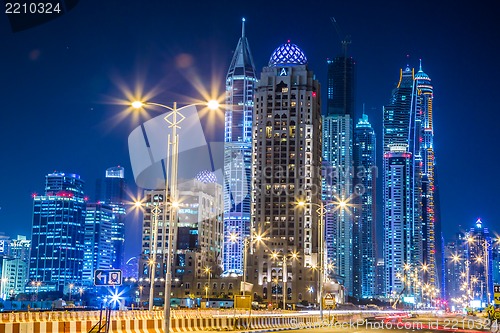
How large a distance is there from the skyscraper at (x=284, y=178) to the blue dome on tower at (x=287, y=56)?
2787mm

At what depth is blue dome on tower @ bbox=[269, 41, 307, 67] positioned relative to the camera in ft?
624

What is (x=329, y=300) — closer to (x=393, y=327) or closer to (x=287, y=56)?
(x=393, y=327)

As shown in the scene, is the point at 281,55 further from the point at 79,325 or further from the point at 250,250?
the point at 79,325

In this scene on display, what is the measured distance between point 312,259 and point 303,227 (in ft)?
25.5

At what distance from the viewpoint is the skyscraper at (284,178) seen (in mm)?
175375

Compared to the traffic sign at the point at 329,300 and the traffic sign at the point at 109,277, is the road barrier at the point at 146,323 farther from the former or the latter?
the traffic sign at the point at 109,277

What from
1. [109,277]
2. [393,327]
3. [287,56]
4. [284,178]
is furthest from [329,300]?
[287,56]

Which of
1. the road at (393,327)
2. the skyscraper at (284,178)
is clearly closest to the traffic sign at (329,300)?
the road at (393,327)

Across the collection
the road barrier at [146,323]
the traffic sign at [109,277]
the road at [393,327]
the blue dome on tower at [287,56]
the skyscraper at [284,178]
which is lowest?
the road at [393,327]

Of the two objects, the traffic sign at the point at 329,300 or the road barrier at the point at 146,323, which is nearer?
the road barrier at the point at 146,323

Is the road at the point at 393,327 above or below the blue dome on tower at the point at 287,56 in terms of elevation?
below

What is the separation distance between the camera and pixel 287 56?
625 ft

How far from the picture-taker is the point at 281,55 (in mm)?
191000

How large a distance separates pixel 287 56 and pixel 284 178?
31467mm
